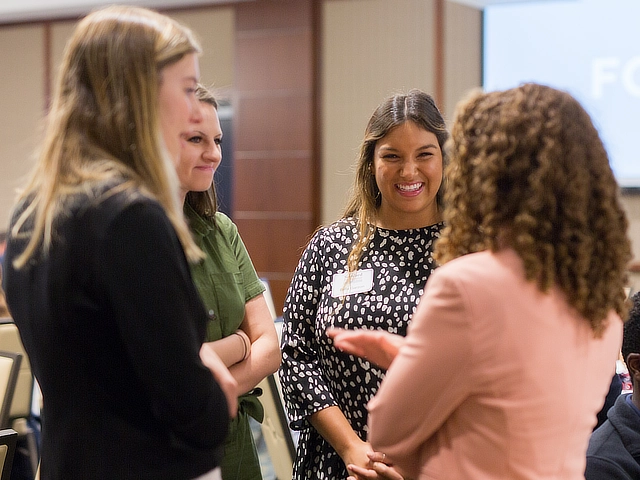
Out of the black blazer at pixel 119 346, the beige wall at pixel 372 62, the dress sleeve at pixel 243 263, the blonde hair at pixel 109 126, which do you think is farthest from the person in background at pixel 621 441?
the beige wall at pixel 372 62

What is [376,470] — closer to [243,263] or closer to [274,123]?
[243,263]

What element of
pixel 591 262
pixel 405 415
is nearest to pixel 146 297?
pixel 405 415

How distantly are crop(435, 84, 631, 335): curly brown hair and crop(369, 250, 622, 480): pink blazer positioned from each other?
0.11 feet

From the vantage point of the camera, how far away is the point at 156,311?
1.05m

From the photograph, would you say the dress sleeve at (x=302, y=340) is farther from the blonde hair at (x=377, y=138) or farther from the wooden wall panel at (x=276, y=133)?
the wooden wall panel at (x=276, y=133)

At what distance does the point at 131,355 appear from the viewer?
1055mm

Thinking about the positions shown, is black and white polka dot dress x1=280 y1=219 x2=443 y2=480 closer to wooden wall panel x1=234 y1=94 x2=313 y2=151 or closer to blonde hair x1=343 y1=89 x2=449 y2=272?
blonde hair x1=343 y1=89 x2=449 y2=272

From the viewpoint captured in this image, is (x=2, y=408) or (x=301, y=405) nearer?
(x=301, y=405)

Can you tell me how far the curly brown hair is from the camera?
1152 mm

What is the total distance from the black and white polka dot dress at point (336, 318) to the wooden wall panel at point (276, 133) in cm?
520

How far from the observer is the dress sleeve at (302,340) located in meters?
1.93

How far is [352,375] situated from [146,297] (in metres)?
0.94

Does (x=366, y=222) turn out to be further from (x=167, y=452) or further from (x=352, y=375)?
(x=167, y=452)

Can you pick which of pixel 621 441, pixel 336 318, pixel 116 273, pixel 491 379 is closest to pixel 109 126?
pixel 116 273
